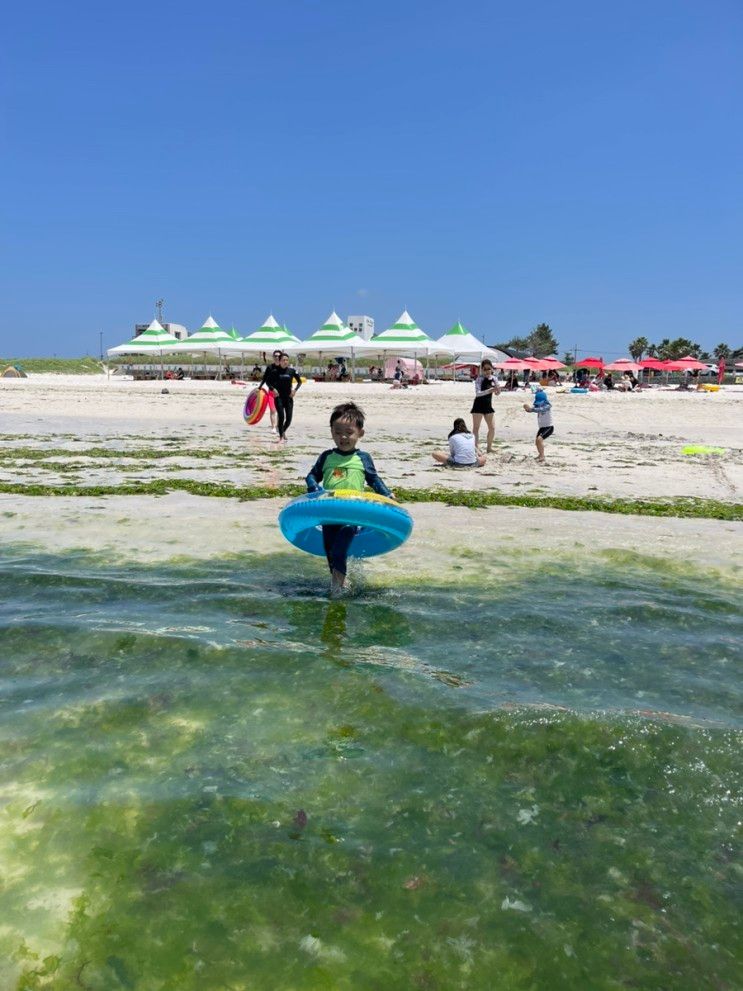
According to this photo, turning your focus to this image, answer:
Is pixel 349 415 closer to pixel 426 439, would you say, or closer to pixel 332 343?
pixel 426 439

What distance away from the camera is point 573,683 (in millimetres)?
4047

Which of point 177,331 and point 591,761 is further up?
point 177,331

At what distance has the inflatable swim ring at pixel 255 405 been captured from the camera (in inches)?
718

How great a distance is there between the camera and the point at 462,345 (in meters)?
48.1

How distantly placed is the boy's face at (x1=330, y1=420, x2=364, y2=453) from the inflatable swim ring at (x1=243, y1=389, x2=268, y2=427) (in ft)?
41.6

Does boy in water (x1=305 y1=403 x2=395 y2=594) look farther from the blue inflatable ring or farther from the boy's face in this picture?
the blue inflatable ring

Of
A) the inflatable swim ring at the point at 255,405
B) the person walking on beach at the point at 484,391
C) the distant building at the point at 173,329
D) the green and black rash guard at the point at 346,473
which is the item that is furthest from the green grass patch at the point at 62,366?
the green and black rash guard at the point at 346,473

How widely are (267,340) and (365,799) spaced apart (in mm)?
46351

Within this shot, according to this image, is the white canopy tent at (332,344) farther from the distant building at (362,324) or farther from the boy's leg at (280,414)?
the distant building at (362,324)

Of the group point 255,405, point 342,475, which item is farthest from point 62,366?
point 342,475

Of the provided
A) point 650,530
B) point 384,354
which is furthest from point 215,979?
point 384,354

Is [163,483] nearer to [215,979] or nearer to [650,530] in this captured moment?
[650,530]

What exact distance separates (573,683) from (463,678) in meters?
0.58

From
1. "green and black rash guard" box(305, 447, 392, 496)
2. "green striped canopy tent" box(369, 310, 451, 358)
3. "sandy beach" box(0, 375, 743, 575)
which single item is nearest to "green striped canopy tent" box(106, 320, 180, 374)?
"green striped canopy tent" box(369, 310, 451, 358)
